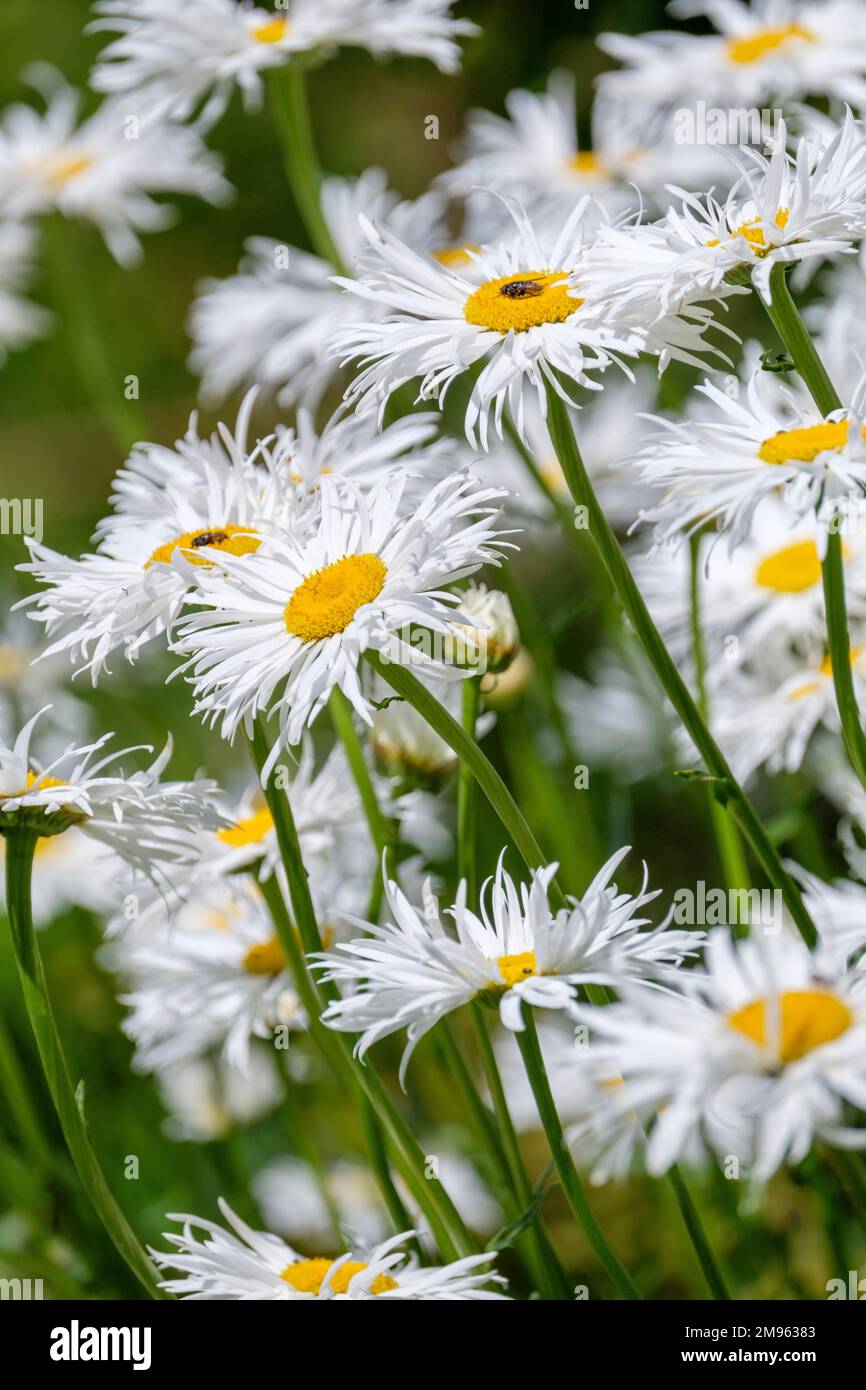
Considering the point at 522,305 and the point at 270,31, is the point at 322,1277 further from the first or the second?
the point at 270,31

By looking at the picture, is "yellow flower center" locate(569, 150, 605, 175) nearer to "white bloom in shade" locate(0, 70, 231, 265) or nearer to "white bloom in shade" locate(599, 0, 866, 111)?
"white bloom in shade" locate(599, 0, 866, 111)

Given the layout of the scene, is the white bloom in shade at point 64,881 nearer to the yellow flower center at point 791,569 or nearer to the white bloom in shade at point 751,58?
the yellow flower center at point 791,569

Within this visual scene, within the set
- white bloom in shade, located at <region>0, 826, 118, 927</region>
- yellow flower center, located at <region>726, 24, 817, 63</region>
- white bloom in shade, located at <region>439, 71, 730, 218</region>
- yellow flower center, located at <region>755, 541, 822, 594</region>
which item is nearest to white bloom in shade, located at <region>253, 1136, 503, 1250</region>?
white bloom in shade, located at <region>0, 826, 118, 927</region>

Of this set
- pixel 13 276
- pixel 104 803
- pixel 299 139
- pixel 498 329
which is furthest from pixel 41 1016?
pixel 13 276

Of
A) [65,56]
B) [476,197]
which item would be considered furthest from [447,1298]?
[65,56]

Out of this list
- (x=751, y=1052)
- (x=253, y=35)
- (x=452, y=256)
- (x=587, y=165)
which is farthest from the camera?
(x=587, y=165)

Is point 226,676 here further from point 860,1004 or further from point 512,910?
point 860,1004
